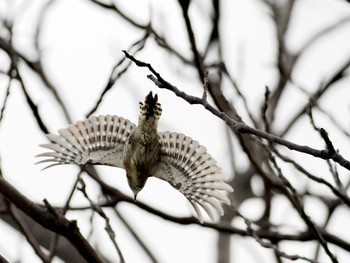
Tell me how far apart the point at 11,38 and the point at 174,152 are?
980 mm

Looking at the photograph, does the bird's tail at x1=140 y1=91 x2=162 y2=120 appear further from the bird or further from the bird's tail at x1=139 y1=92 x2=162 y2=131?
the bird

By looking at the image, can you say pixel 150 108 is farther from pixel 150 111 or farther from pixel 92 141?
pixel 92 141

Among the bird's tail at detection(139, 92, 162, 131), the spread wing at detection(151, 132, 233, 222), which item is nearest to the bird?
the spread wing at detection(151, 132, 233, 222)

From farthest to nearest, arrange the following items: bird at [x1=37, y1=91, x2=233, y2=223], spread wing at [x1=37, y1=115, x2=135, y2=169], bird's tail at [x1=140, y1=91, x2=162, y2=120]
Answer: spread wing at [x1=37, y1=115, x2=135, y2=169], bird at [x1=37, y1=91, x2=233, y2=223], bird's tail at [x1=140, y1=91, x2=162, y2=120]

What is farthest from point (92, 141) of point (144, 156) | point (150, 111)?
point (150, 111)

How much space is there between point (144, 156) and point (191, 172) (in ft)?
1.06

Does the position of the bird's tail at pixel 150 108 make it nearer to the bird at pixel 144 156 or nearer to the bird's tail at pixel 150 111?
the bird's tail at pixel 150 111

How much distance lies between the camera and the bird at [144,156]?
328 cm

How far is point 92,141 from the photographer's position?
349cm

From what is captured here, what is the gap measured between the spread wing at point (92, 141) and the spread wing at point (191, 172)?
206 millimetres

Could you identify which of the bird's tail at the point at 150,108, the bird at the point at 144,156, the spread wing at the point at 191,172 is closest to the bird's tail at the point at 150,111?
the bird's tail at the point at 150,108

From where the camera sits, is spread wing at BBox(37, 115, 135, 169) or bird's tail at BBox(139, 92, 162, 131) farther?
spread wing at BBox(37, 115, 135, 169)

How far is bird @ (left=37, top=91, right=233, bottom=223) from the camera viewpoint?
10.8 ft

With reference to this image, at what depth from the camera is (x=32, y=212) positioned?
2.71m
